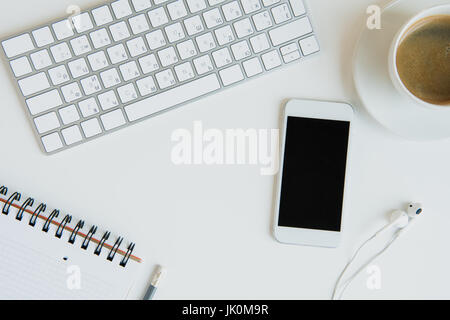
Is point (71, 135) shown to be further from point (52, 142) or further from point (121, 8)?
point (121, 8)

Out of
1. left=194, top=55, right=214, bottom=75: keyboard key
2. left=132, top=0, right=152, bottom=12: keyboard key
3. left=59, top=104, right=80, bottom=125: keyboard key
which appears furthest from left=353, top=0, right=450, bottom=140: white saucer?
left=59, top=104, right=80, bottom=125: keyboard key

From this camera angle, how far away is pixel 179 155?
2.27 feet

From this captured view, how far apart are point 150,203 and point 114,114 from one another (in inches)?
6.1

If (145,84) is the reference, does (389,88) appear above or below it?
below

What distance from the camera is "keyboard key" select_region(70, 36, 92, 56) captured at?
65 centimetres

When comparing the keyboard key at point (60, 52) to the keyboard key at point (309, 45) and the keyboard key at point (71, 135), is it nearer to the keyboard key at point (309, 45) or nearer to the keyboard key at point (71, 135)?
the keyboard key at point (71, 135)

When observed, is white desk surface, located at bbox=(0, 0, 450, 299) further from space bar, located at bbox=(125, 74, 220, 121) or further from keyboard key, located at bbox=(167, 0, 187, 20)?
keyboard key, located at bbox=(167, 0, 187, 20)

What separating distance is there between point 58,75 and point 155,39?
0.52 ft

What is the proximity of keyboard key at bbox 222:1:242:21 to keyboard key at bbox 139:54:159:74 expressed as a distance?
0.43 feet

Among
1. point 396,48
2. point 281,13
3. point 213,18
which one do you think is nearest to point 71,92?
point 213,18

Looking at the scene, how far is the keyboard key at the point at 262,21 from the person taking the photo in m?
0.66

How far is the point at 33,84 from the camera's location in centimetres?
65
